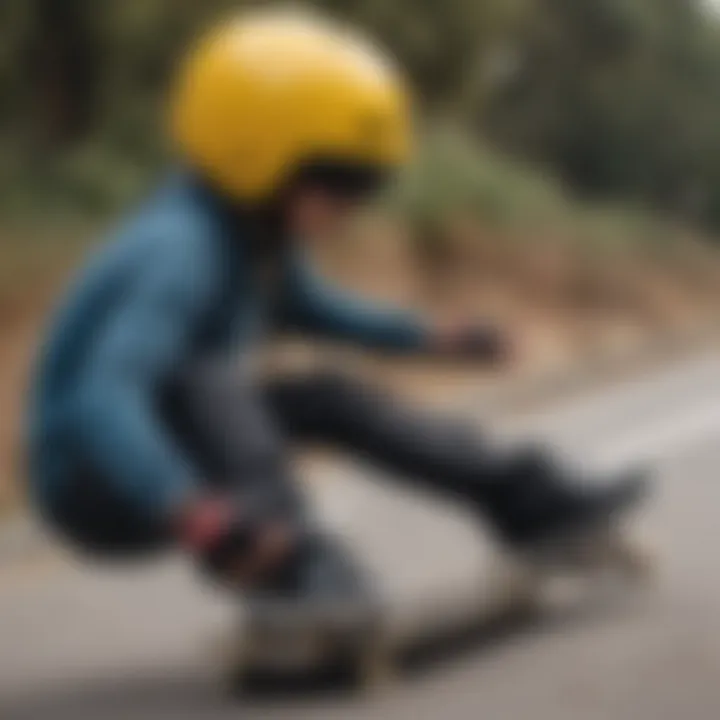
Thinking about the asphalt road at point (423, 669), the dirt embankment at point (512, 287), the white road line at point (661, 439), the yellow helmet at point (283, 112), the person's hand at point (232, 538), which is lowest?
the person's hand at point (232, 538)

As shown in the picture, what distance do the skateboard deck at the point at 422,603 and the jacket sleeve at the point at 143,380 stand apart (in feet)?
1.09

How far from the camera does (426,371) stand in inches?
767

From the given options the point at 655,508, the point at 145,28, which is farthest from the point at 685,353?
the point at 655,508

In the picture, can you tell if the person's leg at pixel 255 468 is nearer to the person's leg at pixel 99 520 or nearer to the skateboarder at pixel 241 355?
the skateboarder at pixel 241 355

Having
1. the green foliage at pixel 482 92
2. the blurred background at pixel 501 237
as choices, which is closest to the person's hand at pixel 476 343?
the blurred background at pixel 501 237

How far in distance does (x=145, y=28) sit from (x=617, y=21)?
17.4m

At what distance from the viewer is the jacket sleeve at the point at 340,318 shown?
6.08 metres

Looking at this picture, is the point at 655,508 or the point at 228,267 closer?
the point at 228,267

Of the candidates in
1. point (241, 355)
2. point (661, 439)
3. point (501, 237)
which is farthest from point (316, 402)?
point (501, 237)

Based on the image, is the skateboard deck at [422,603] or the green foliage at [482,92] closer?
the skateboard deck at [422,603]

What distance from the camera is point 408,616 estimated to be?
5.71 m

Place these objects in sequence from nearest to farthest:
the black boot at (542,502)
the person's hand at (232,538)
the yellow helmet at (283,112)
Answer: the person's hand at (232,538), the yellow helmet at (283,112), the black boot at (542,502)

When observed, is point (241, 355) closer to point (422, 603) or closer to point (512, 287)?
point (422, 603)

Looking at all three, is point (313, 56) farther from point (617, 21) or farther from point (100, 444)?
point (617, 21)
